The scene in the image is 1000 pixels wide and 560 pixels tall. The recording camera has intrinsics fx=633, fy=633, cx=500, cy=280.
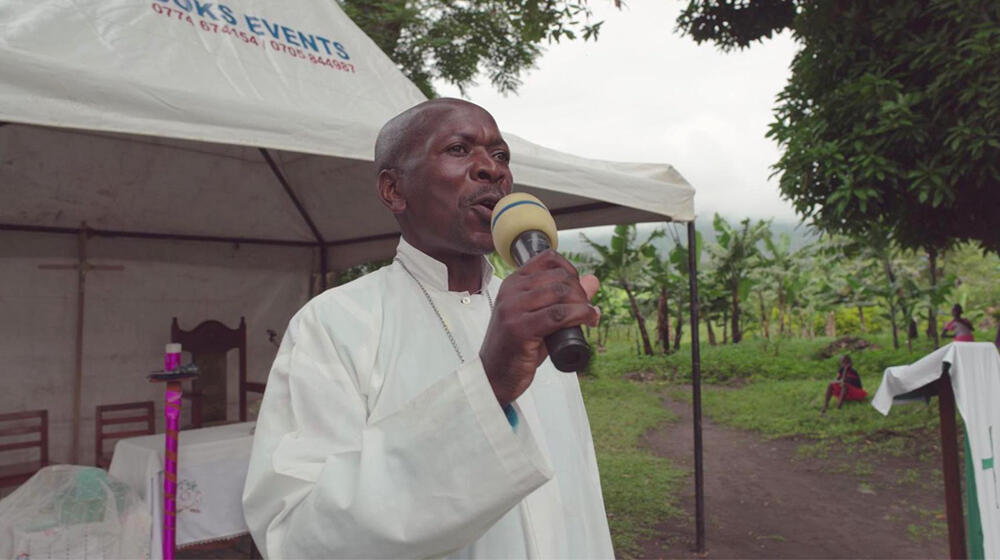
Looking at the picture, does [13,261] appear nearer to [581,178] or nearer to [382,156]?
[581,178]

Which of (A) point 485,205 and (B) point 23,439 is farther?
(B) point 23,439

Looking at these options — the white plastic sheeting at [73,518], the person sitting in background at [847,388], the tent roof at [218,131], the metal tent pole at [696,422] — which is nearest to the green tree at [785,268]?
the person sitting in background at [847,388]

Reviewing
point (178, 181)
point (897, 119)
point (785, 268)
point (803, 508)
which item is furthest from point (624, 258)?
point (178, 181)

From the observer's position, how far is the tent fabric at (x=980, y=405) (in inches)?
105

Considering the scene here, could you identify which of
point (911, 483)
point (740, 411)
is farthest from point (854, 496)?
point (740, 411)

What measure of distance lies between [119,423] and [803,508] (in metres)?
5.45

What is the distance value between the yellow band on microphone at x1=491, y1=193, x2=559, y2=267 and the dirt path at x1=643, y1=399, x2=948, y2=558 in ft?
13.0

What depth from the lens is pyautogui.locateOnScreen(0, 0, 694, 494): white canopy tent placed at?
2168mm

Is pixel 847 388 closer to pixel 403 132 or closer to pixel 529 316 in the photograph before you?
pixel 403 132

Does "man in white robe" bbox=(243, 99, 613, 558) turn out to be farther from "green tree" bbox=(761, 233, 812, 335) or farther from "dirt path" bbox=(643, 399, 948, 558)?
"green tree" bbox=(761, 233, 812, 335)

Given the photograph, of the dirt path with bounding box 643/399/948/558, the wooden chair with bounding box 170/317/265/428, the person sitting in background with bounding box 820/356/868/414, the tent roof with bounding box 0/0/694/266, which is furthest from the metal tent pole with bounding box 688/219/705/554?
the person sitting in background with bounding box 820/356/868/414

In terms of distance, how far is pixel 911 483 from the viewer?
613 cm

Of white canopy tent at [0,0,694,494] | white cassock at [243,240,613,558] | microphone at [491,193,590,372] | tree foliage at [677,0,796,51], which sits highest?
tree foliage at [677,0,796,51]

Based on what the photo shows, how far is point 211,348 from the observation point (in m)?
4.85
